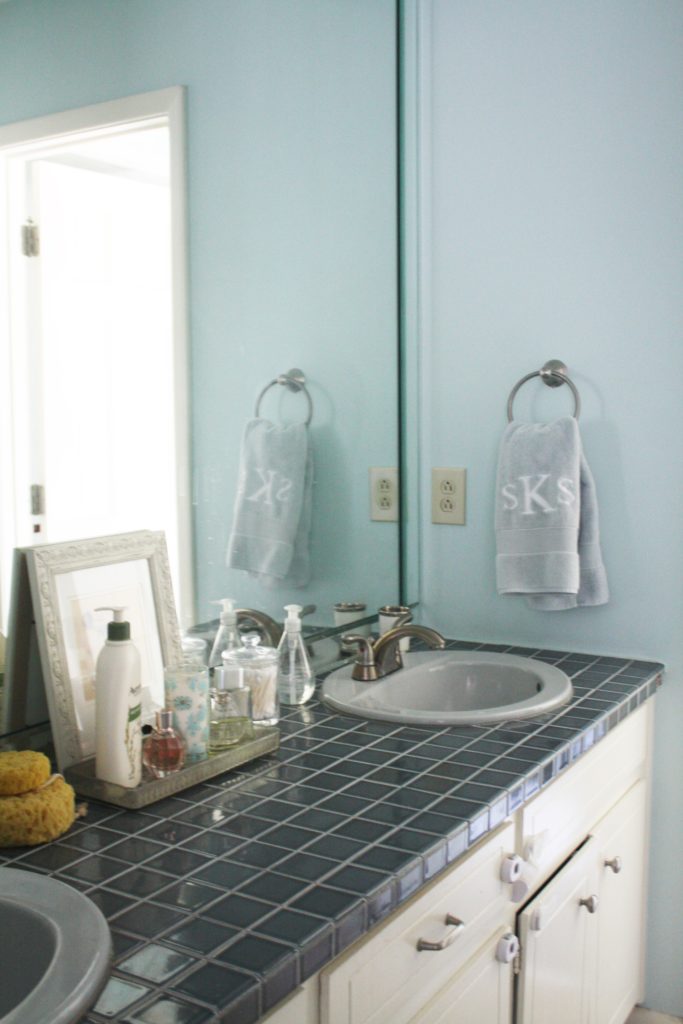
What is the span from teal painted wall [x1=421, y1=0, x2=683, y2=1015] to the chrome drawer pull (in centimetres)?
92

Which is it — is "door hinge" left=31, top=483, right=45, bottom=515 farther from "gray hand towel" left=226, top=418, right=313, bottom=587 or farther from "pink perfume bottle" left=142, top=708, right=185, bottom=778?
"gray hand towel" left=226, top=418, right=313, bottom=587

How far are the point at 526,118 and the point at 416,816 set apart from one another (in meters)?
1.42

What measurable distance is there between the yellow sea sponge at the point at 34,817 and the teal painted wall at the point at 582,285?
119 centimetres

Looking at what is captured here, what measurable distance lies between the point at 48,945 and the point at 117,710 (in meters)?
0.36

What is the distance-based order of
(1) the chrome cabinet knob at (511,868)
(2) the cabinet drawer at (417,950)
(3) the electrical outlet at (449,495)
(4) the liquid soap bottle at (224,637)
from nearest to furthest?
(2) the cabinet drawer at (417,950) < (1) the chrome cabinet knob at (511,868) < (4) the liquid soap bottle at (224,637) < (3) the electrical outlet at (449,495)

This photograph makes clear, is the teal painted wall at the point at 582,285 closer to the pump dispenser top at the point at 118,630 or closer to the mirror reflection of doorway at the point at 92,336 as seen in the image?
the mirror reflection of doorway at the point at 92,336

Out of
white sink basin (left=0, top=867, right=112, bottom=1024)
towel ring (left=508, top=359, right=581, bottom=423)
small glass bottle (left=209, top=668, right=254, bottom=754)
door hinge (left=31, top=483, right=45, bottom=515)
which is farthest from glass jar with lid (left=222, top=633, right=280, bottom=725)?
towel ring (left=508, top=359, right=581, bottom=423)

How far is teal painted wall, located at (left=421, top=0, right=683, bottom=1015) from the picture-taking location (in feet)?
6.32

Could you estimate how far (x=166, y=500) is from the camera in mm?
1523

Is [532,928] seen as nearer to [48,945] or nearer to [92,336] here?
[48,945]

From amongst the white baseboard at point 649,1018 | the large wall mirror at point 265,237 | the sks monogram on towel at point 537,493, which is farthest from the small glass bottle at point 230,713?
the white baseboard at point 649,1018

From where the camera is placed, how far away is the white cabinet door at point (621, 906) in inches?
70.3

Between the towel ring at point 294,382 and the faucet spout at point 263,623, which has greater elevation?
the towel ring at point 294,382

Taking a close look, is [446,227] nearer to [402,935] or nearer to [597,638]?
[597,638]
